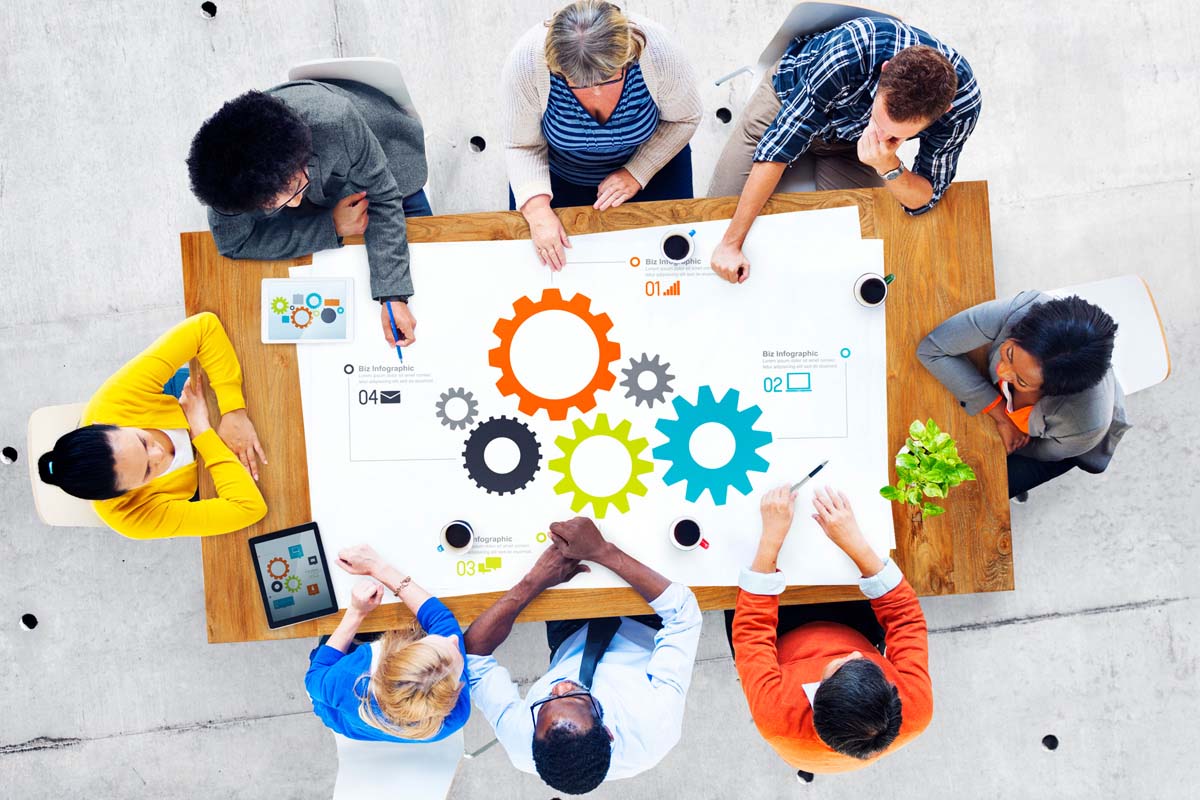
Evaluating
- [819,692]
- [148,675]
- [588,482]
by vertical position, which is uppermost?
[588,482]

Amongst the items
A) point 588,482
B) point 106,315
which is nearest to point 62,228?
point 106,315

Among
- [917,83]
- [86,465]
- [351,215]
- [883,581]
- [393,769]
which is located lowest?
[393,769]

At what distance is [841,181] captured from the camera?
→ 6.61 feet

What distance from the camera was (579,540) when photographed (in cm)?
177

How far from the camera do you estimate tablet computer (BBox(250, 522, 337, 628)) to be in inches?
71.2

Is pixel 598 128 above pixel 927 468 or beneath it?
above

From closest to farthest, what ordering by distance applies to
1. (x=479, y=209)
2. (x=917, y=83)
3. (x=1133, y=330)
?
(x=917, y=83) → (x=1133, y=330) → (x=479, y=209)

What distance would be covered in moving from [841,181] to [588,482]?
3.44 ft

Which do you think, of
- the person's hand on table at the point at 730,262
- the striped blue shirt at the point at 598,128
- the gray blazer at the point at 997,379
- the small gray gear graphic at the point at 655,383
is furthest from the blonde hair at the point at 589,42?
the gray blazer at the point at 997,379

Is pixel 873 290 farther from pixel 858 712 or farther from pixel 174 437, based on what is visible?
pixel 174 437

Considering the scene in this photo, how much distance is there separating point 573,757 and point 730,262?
117 centimetres

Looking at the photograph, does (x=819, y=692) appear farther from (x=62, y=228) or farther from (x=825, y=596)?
(x=62, y=228)

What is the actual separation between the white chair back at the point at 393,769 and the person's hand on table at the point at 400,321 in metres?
1.07

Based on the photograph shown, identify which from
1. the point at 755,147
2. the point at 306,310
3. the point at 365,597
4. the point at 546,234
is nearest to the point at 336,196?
the point at 306,310
